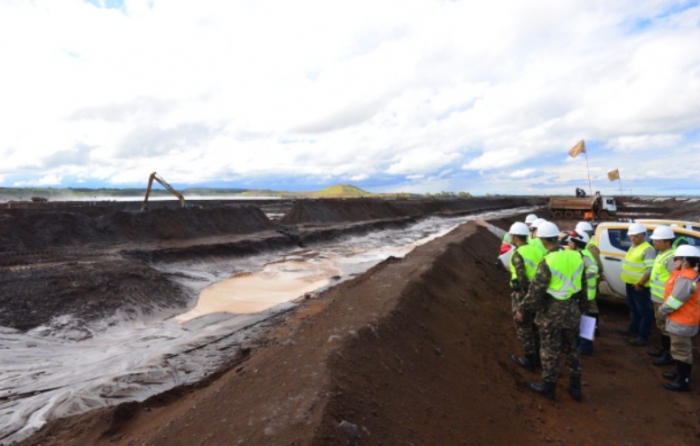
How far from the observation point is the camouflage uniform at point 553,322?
4.84 metres

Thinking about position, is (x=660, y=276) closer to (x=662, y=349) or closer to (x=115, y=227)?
(x=662, y=349)

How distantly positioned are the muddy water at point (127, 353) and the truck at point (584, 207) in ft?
92.8

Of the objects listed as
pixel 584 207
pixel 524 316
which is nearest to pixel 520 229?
pixel 524 316

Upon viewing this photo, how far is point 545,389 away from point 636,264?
3.04 meters

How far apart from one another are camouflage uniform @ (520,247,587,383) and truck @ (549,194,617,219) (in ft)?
107

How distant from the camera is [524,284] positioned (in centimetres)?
555

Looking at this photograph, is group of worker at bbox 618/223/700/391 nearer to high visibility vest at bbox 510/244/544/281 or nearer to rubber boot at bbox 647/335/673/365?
rubber boot at bbox 647/335/673/365

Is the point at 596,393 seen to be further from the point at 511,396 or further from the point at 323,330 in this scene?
the point at 323,330

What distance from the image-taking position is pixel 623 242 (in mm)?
8289

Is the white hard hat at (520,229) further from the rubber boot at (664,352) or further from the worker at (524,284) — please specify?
the rubber boot at (664,352)

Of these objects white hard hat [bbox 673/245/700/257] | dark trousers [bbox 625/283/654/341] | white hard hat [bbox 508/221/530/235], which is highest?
white hard hat [bbox 508/221/530/235]

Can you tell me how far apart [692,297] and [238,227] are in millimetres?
22959

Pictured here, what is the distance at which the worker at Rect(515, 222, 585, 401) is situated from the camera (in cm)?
479

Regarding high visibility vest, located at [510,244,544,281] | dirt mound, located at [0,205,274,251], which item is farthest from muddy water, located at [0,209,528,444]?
dirt mound, located at [0,205,274,251]
